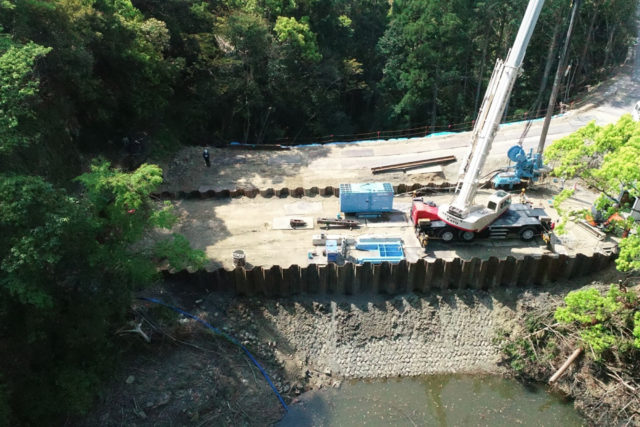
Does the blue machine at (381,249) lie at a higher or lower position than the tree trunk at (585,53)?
lower

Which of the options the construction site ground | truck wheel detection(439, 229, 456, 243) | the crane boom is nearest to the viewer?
the crane boom

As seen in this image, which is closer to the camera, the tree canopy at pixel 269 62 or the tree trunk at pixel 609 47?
the tree canopy at pixel 269 62

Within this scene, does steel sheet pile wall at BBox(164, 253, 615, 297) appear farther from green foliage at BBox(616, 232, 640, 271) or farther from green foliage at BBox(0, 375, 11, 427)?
green foliage at BBox(0, 375, 11, 427)

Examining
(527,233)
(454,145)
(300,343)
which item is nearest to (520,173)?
(527,233)

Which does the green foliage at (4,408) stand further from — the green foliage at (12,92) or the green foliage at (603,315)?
the green foliage at (603,315)

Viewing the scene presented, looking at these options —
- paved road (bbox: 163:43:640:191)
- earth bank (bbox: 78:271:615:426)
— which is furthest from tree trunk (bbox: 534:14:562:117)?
earth bank (bbox: 78:271:615:426)

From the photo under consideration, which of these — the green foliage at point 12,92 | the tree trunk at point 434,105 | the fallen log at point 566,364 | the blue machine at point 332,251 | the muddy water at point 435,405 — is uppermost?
the green foliage at point 12,92

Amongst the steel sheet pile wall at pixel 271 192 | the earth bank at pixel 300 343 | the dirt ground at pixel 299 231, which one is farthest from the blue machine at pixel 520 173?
the earth bank at pixel 300 343
